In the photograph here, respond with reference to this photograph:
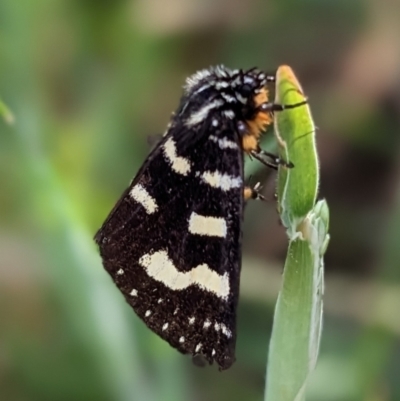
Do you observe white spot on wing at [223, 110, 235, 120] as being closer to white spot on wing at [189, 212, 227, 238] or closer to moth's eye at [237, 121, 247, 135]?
moth's eye at [237, 121, 247, 135]

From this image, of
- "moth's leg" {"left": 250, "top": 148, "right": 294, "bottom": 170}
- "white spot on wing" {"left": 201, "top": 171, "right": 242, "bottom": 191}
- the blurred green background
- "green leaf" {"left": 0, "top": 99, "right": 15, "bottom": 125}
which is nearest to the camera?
"moth's leg" {"left": 250, "top": 148, "right": 294, "bottom": 170}

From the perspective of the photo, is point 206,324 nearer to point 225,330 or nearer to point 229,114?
point 225,330

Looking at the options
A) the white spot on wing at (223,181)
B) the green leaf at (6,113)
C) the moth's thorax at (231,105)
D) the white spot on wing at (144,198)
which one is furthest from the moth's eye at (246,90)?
the green leaf at (6,113)

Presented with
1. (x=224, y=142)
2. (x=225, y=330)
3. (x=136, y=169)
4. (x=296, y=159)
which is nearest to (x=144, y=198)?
(x=224, y=142)

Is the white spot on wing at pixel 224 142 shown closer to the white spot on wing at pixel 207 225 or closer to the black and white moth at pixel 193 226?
the black and white moth at pixel 193 226

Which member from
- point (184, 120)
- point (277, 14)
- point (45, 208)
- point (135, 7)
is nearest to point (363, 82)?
point (277, 14)

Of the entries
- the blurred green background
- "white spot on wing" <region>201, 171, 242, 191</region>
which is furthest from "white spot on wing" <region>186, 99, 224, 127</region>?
the blurred green background

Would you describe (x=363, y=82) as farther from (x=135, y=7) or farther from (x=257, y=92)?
(x=257, y=92)
